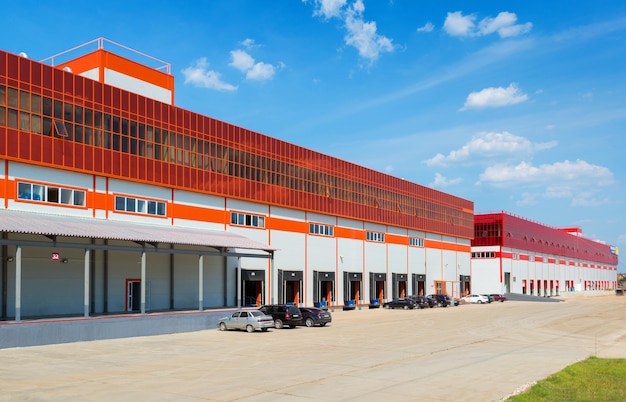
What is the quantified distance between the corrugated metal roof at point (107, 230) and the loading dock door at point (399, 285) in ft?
106

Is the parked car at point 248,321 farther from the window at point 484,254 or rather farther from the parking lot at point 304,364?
the window at point 484,254

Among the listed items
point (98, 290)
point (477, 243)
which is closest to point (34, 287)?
point (98, 290)

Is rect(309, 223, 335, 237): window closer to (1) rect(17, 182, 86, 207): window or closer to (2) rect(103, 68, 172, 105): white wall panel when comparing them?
(2) rect(103, 68, 172, 105): white wall panel

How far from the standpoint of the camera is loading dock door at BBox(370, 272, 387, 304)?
74.6 metres

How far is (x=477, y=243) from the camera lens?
11762cm

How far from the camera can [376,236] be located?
77188mm

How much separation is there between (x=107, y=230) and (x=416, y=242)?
55634 mm

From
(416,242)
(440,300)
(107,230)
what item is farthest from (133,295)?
(416,242)

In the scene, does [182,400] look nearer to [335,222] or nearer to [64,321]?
[64,321]

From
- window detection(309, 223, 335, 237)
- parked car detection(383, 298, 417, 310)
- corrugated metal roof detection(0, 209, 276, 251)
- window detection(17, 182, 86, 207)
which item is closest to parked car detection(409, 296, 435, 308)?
parked car detection(383, 298, 417, 310)

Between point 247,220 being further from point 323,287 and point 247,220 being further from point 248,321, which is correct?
point 248,321

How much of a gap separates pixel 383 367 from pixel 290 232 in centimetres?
3773

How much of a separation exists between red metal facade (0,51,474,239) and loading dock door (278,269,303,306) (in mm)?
6572

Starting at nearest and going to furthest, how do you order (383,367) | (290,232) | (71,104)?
1. (383,367)
2. (71,104)
3. (290,232)
